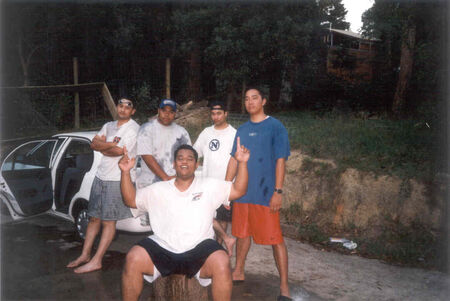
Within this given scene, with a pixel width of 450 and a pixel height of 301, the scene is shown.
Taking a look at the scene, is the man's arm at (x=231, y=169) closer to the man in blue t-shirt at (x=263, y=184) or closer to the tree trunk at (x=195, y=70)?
the man in blue t-shirt at (x=263, y=184)

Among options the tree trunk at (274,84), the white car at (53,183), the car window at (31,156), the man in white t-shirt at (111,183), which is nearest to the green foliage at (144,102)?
the car window at (31,156)

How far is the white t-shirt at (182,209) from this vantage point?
10.3 feet

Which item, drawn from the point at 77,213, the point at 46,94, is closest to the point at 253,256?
the point at 77,213

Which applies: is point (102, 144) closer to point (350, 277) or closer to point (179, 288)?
point (179, 288)

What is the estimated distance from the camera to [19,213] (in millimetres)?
5469

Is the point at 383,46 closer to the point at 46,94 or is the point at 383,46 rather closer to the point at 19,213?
the point at 46,94

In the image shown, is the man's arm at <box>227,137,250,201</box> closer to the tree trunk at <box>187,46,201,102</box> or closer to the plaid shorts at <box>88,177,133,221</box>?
the plaid shorts at <box>88,177,133,221</box>

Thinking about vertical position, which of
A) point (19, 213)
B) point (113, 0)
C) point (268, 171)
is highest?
point (113, 0)

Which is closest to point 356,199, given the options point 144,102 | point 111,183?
point 111,183

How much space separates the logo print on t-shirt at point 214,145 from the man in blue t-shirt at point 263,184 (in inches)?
22.6

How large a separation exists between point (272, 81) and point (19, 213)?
15049 millimetres

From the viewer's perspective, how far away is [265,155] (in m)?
3.84

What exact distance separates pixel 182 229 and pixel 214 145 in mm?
1565

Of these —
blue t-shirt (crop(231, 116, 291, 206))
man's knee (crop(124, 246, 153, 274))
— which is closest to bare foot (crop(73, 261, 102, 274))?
man's knee (crop(124, 246, 153, 274))
